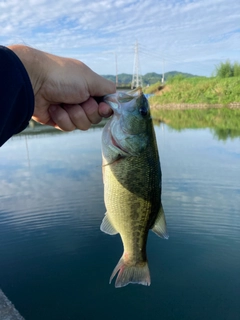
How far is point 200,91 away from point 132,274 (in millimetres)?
46637

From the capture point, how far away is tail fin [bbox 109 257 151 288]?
2.45 meters

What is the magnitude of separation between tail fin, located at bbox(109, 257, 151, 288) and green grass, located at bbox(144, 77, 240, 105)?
41.2 metres

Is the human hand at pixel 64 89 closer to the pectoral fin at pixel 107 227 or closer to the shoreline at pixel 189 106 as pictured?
the pectoral fin at pixel 107 227

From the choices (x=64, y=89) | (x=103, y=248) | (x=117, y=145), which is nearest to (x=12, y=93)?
(x=64, y=89)

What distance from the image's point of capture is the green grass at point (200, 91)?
4472cm

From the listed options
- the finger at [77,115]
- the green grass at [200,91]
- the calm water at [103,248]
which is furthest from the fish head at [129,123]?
the green grass at [200,91]

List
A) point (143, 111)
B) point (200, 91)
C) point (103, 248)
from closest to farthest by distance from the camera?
1. point (143, 111)
2. point (103, 248)
3. point (200, 91)

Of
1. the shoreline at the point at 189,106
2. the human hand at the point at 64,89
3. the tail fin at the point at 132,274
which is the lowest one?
the shoreline at the point at 189,106

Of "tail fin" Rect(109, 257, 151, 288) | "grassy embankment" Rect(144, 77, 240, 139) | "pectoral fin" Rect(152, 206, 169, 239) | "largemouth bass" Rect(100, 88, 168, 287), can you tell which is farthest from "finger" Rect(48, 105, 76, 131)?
"grassy embankment" Rect(144, 77, 240, 139)

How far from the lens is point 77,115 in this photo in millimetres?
2295

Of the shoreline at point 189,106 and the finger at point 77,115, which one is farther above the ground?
the finger at point 77,115

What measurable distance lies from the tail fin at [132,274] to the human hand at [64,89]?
1024 millimetres

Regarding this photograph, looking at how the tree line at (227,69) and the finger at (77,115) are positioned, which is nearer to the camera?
the finger at (77,115)

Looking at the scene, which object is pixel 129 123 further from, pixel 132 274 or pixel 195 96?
pixel 195 96
